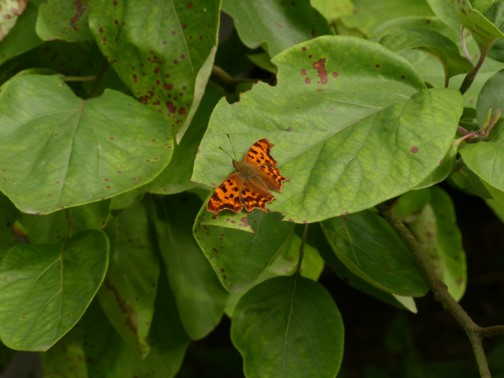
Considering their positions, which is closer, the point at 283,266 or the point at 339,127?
the point at 339,127

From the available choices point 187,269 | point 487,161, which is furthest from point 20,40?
point 487,161

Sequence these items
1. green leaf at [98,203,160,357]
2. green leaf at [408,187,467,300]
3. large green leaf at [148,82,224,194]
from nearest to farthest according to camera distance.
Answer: large green leaf at [148,82,224,194] → green leaf at [98,203,160,357] → green leaf at [408,187,467,300]

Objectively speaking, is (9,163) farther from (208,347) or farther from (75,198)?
(208,347)

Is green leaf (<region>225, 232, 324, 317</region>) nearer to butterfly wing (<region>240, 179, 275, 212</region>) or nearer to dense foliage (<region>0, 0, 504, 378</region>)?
dense foliage (<region>0, 0, 504, 378</region>)

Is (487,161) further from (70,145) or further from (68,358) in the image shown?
(68,358)

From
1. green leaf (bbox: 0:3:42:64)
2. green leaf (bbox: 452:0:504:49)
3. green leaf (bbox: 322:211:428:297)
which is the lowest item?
green leaf (bbox: 322:211:428:297)

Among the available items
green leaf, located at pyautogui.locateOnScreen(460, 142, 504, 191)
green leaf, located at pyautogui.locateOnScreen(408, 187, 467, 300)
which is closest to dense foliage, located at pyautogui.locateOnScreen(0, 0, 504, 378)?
green leaf, located at pyautogui.locateOnScreen(460, 142, 504, 191)
